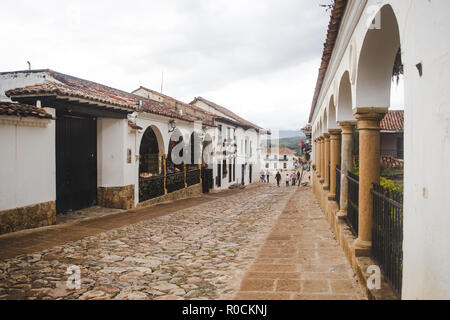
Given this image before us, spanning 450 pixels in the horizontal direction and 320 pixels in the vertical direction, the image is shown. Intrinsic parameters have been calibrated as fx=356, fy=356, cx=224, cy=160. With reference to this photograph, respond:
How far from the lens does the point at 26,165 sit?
23.5ft

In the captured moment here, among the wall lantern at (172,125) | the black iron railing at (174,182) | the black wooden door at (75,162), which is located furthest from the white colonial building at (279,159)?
the black wooden door at (75,162)

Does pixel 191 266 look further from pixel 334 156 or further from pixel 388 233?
pixel 334 156

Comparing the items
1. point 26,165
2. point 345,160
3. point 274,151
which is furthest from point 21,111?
point 274,151

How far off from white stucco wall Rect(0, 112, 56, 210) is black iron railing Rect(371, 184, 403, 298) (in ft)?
20.6

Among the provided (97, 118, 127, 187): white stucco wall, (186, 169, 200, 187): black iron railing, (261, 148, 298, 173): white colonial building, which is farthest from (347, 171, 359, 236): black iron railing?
(261, 148, 298, 173): white colonial building

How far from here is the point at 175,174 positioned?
1523 centimetres

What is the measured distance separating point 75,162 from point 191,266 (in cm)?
620

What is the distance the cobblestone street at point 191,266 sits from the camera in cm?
384

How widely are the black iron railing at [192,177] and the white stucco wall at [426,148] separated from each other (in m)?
14.8

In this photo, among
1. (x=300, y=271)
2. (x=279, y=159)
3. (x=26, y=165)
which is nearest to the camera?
(x=300, y=271)

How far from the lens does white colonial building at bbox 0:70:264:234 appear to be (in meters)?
6.93

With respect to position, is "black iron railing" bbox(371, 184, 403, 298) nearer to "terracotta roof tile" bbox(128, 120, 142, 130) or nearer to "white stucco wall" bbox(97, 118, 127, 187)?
"white stucco wall" bbox(97, 118, 127, 187)

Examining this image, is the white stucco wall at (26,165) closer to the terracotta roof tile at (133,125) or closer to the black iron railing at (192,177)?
the terracotta roof tile at (133,125)

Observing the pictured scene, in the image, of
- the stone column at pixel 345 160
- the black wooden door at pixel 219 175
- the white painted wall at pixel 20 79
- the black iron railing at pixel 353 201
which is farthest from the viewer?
the black wooden door at pixel 219 175
